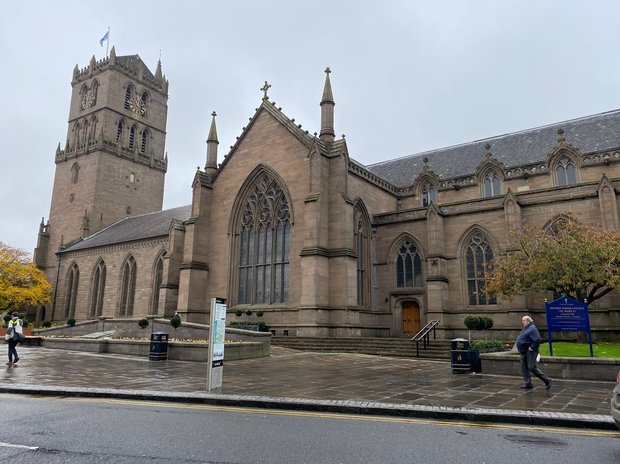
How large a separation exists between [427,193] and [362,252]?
26.6ft

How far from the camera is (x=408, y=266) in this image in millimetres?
30078

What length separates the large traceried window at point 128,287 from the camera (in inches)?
1710

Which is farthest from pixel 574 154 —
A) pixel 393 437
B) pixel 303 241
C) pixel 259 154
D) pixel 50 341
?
pixel 50 341

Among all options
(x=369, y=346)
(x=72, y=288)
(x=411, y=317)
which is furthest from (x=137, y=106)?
(x=369, y=346)

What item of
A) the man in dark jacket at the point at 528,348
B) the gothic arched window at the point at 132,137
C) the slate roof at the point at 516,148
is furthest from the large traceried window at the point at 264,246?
the gothic arched window at the point at 132,137

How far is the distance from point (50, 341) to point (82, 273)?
78.2 ft

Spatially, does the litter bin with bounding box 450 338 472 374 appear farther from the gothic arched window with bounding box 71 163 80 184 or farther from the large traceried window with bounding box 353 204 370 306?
the gothic arched window with bounding box 71 163 80 184

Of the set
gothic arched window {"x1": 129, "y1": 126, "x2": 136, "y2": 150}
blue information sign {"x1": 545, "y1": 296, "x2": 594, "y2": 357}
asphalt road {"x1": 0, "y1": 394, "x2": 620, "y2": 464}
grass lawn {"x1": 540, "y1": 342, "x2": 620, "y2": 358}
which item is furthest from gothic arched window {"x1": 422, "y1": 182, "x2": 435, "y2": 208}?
gothic arched window {"x1": 129, "y1": 126, "x2": 136, "y2": 150}

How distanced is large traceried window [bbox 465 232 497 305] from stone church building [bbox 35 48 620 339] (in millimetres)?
83

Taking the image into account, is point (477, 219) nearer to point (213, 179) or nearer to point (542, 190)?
point (542, 190)

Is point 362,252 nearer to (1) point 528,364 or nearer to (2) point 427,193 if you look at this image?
(2) point 427,193

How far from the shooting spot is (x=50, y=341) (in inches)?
1045

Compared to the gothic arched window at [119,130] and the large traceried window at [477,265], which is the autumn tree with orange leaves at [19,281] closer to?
the gothic arched window at [119,130]

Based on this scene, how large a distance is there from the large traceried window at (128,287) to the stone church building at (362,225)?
0.22 m
